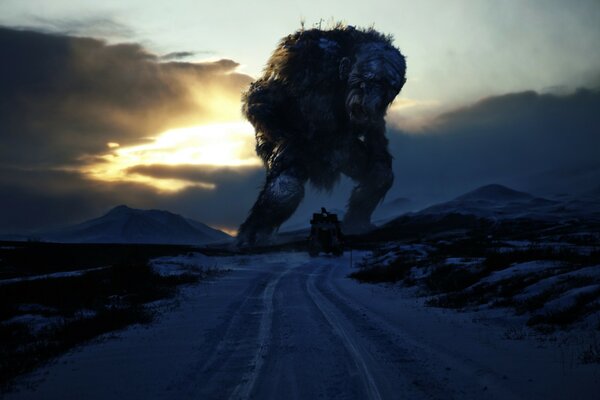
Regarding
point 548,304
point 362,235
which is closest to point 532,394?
point 548,304

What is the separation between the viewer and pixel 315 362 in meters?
6.75

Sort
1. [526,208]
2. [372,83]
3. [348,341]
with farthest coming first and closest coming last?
1. [526,208]
2. [372,83]
3. [348,341]

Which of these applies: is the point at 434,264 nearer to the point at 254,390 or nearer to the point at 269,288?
the point at 269,288

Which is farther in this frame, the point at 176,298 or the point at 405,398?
the point at 176,298

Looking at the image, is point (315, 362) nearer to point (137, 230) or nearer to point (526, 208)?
point (526, 208)

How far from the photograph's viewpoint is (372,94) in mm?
50469

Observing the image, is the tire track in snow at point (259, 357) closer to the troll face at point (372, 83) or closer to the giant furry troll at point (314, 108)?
the giant furry troll at point (314, 108)

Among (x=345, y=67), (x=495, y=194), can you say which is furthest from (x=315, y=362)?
(x=495, y=194)

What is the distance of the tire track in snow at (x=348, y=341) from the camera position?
5605 millimetres

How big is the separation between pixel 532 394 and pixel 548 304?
15.3ft

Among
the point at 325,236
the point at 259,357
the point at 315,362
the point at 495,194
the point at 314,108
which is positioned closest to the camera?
the point at 315,362

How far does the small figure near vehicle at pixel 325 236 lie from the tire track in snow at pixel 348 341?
26.4m

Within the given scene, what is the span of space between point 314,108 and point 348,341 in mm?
49673

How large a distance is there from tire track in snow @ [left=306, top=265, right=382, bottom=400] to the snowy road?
0.05 ft
